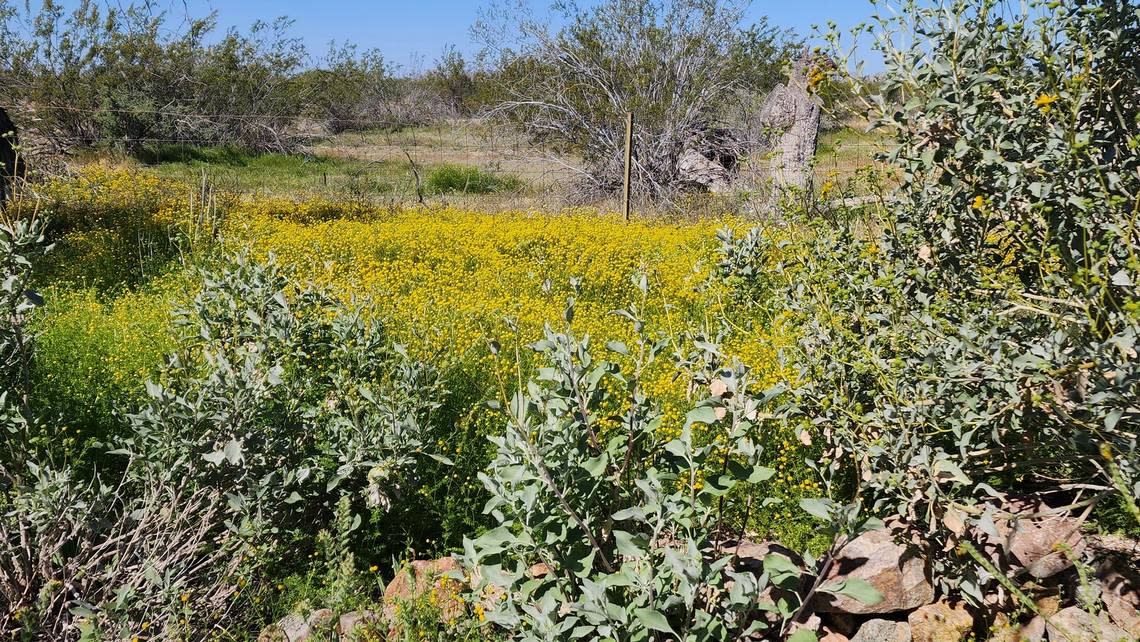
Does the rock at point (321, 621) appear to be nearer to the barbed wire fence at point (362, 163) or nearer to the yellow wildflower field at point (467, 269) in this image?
the yellow wildflower field at point (467, 269)

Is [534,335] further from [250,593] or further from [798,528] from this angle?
[250,593]

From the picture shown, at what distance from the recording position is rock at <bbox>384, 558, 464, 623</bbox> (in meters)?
2.50

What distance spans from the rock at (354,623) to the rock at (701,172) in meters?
11.5

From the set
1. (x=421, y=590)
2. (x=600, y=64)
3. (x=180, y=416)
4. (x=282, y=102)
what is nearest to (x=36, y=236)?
(x=180, y=416)

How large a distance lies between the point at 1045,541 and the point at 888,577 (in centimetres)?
54

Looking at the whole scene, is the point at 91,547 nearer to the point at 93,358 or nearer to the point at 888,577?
the point at 93,358

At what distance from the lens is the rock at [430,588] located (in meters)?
2.50

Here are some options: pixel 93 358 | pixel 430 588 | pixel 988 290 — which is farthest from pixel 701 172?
pixel 430 588

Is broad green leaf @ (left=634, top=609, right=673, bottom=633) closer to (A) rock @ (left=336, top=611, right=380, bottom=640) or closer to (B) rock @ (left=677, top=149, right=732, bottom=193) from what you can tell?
(A) rock @ (left=336, top=611, right=380, bottom=640)

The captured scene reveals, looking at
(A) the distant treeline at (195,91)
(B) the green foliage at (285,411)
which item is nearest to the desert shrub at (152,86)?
(A) the distant treeline at (195,91)

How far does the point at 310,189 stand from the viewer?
43.1ft

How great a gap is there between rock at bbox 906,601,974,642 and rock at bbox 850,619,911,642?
1.7 inches

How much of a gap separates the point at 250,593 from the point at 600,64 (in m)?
12.2

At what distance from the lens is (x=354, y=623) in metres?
2.48
